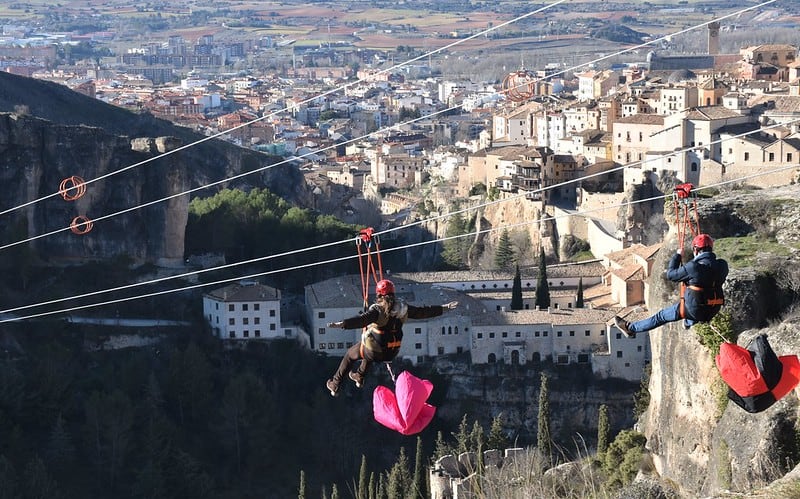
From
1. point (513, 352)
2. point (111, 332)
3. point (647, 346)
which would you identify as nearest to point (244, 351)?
point (111, 332)

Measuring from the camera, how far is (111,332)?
114 ft

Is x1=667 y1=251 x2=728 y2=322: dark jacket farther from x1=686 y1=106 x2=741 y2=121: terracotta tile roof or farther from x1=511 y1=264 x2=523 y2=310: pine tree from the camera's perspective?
x1=686 y1=106 x2=741 y2=121: terracotta tile roof

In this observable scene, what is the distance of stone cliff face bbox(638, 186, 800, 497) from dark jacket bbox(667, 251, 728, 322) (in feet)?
12.8

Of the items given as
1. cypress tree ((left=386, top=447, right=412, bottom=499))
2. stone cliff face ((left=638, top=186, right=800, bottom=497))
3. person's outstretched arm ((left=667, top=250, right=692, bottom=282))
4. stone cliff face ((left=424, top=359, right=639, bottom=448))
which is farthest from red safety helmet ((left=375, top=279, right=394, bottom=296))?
stone cliff face ((left=424, top=359, right=639, bottom=448))

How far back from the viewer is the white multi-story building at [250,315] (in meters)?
34.6

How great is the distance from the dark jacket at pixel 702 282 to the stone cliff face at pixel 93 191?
26.1m

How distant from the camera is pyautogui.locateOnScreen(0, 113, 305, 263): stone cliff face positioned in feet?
122

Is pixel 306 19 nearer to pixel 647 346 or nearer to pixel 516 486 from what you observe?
pixel 647 346

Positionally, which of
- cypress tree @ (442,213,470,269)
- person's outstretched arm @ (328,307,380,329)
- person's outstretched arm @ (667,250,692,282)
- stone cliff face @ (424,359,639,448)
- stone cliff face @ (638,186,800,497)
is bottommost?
stone cliff face @ (424,359,639,448)

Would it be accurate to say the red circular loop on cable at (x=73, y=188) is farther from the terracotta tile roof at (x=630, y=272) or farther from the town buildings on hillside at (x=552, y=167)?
the terracotta tile roof at (x=630, y=272)

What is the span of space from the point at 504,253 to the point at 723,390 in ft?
72.3

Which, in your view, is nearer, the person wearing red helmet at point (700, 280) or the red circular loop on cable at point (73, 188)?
the person wearing red helmet at point (700, 280)

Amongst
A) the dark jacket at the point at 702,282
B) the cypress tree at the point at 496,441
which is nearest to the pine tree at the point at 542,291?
the cypress tree at the point at 496,441

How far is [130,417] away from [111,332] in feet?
13.7
